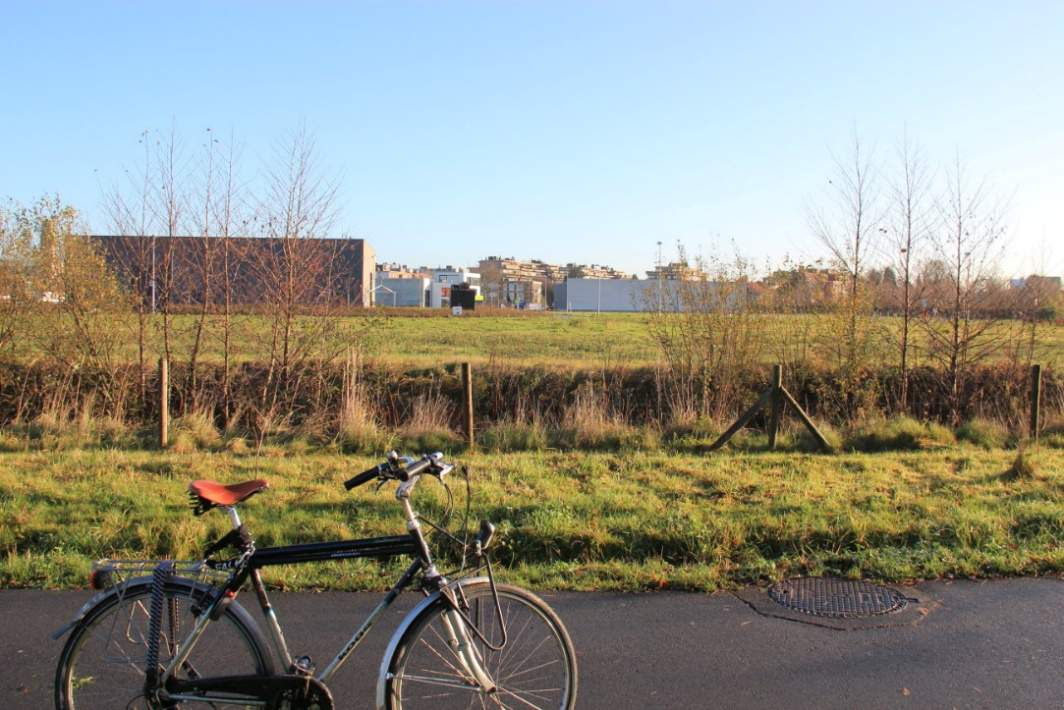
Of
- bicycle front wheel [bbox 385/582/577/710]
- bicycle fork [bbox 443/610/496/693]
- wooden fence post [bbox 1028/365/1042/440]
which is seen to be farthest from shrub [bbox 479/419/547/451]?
bicycle fork [bbox 443/610/496/693]

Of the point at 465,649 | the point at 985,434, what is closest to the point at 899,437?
the point at 985,434

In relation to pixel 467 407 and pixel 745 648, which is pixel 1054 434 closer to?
pixel 467 407

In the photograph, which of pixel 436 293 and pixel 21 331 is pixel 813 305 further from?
pixel 436 293

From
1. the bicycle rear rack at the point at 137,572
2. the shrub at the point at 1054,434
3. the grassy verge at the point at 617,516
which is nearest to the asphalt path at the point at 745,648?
the grassy verge at the point at 617,516

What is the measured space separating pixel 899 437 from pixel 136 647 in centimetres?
1029

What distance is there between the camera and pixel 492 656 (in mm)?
3410

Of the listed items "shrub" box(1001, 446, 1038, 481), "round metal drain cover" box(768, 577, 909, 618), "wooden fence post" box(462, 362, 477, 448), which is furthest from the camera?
"wooden fence post" box(462, 362, 477, 448)

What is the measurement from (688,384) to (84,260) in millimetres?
9644

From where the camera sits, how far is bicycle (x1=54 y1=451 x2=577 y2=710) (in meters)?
3.27

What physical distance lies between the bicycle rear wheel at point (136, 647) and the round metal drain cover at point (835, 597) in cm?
337

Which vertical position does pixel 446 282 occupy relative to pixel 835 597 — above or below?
above

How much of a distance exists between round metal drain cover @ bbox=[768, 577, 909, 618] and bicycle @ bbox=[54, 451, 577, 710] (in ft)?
8.05

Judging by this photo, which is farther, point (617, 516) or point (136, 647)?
point (617, 516)

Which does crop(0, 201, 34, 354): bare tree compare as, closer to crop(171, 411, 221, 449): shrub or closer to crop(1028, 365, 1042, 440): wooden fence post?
crop(171, 411, 221, 449): shrub
